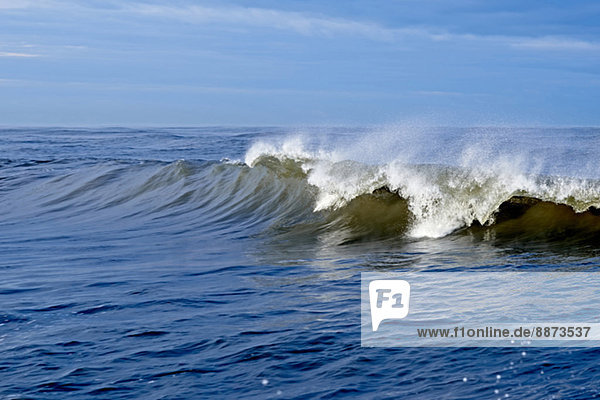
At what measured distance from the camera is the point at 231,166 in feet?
51.1

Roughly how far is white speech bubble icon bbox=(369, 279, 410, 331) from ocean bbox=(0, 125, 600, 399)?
167 mm

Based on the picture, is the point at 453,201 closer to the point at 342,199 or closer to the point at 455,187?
the point at 455,187

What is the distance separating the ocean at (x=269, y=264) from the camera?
3758 mm

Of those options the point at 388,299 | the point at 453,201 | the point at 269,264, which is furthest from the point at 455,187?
the point at 388,299

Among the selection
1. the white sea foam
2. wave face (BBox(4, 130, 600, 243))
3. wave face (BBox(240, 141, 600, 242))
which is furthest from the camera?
the white sea foam

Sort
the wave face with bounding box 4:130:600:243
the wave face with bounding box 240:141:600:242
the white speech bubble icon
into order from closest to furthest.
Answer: the white speech bubble icon → the wave face with bounding box 240:141:600:242 → the wave face with bounding box 4:130:600:243

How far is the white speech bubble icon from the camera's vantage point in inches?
192

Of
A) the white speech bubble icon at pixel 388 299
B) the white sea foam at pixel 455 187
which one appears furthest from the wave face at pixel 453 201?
the white speech bubble icon at pixel 388 299

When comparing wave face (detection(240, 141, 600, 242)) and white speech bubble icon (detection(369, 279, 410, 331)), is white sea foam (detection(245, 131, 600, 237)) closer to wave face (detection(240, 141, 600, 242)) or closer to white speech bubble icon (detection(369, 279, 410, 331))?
wave face (detection(240, 141, 600, 242))

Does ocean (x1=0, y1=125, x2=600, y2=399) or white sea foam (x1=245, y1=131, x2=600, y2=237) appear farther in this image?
white sea foam (x1=245, y1=131, x2=600, y2=237)

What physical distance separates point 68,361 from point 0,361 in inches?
17.7

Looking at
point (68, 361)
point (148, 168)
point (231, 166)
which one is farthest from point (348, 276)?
point (148, 168)

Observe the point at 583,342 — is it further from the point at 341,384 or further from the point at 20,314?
the point at 20,314

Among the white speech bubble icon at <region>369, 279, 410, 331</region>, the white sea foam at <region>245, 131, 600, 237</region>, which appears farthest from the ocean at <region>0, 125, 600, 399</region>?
the white speech bubble icon at <region>369, 279, 410, 331</region>
